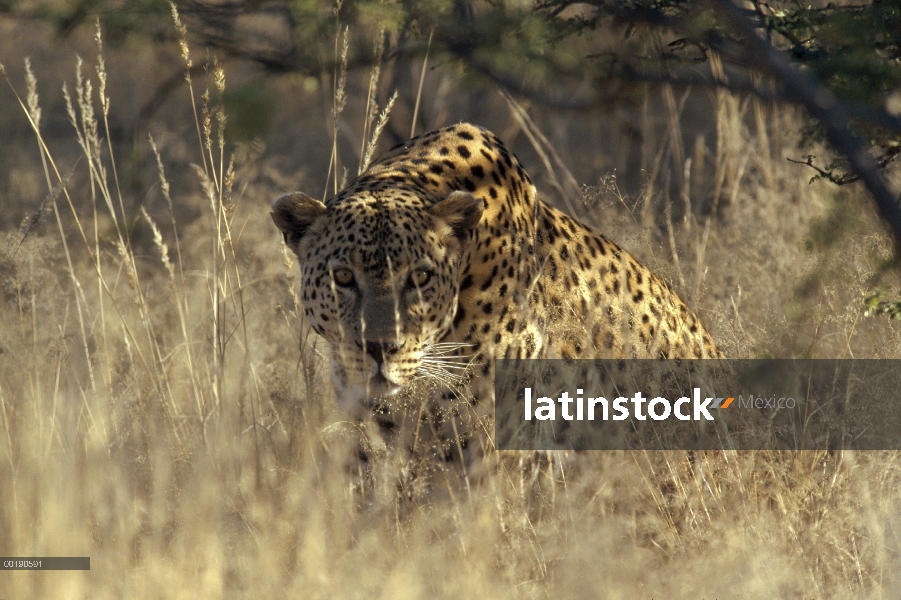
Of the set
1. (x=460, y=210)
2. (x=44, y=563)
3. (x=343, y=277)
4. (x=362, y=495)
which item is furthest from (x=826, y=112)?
(x=44, y=563)

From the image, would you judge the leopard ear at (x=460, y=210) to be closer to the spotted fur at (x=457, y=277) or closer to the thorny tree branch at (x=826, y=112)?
the spotted fur at (x=457, y=277)

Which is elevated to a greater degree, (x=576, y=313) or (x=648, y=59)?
(x=648, y=59)

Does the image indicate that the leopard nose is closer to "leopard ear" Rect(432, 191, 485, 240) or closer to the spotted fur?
the spotted fur

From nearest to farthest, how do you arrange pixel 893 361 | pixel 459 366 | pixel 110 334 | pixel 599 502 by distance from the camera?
pixel 599 502 < pixel 459 366 < pixel 893 361 < pixel 110 334

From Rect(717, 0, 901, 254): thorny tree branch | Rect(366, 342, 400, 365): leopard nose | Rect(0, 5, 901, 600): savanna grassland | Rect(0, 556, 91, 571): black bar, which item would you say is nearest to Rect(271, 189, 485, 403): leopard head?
Rect(366, 342, 400, 365): leopard nose

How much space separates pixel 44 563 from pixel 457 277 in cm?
188

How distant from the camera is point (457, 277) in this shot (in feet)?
13.6

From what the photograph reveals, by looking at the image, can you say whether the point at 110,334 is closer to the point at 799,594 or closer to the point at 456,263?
the point at 456,263

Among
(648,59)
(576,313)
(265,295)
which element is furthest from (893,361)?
(265,295)

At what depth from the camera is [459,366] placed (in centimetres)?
409

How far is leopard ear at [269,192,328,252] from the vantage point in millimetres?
4094

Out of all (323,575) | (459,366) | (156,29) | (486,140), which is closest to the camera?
(323,575)

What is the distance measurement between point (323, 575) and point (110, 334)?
12.9 feet

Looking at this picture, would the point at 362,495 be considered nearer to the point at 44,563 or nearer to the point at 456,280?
the point at 456,280
